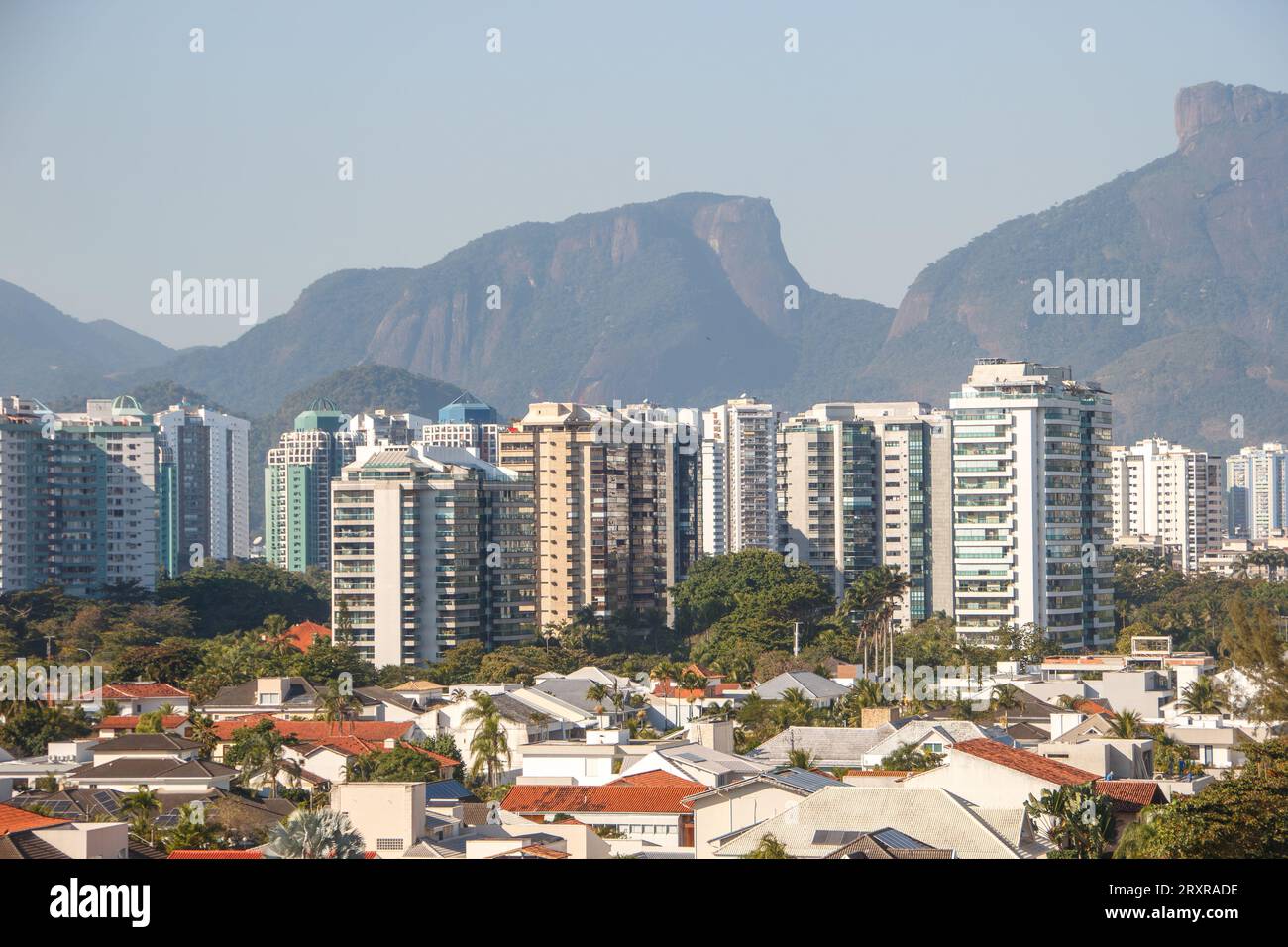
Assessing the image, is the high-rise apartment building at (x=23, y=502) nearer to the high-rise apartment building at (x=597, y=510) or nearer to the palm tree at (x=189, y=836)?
the high-rise apartment building at (x=597, y=510)

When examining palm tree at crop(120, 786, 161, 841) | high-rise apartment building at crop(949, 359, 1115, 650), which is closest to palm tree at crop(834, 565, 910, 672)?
high-rise apartment building at crop(949, 359, 1115, 650)

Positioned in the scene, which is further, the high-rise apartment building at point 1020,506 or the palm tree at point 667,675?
the high-rise apartment building at point 1020,506

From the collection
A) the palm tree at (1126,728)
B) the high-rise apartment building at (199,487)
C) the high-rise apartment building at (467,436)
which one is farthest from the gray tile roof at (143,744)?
the high-rise apartment building at (467,436)

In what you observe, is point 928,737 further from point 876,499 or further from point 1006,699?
point 876,499

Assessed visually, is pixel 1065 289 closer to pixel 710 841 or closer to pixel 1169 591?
pixel 1169 591

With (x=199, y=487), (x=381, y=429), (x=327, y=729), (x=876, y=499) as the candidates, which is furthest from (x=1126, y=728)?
(x=381, y=429)
